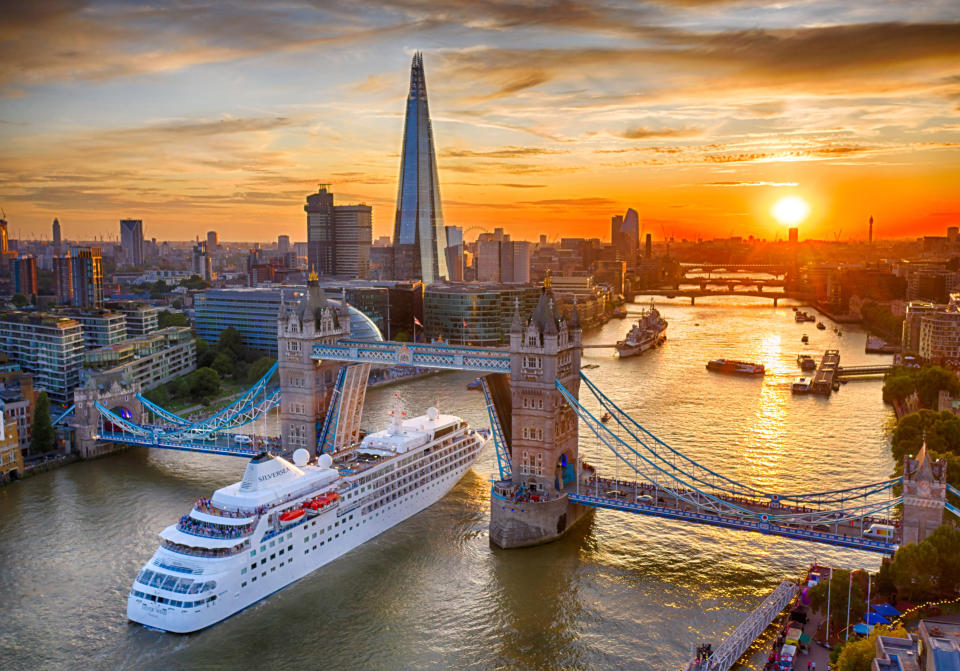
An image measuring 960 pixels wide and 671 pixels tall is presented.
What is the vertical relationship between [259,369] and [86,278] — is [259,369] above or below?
below

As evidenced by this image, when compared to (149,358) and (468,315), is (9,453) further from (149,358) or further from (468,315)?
(468,315)

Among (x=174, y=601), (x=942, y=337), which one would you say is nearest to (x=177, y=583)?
(x=174, y=601)

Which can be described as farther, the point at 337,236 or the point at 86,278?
the point at 337,236

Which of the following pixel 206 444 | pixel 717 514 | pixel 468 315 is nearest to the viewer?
pixel 717 514

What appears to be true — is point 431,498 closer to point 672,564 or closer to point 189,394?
point 672,564

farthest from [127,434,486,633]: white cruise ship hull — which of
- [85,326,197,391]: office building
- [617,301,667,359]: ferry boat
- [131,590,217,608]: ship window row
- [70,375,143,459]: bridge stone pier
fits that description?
[617,301,667,359]: ferry boat

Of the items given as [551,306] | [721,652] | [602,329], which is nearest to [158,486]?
[551,306]
